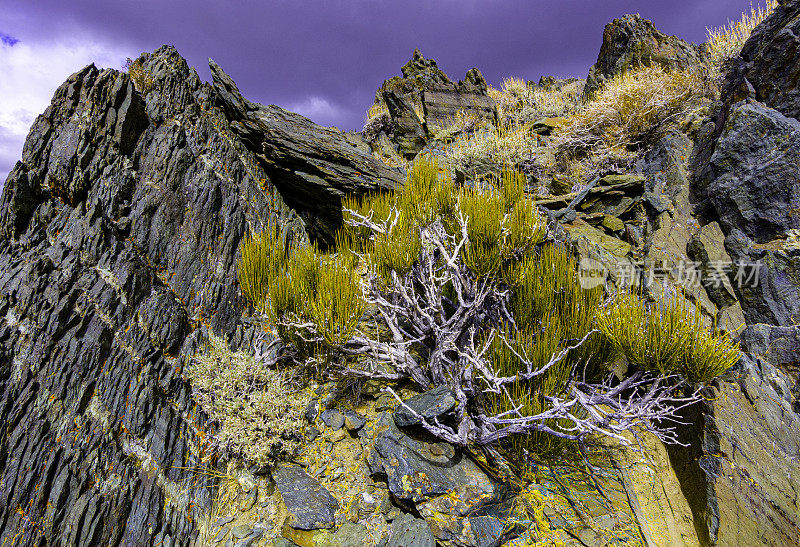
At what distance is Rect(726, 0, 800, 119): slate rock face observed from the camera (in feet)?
13.4

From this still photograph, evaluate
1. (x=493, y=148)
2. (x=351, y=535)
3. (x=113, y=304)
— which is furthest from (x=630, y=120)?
(x=113, y=304)

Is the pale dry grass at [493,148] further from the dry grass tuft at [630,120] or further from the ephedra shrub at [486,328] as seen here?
the ephedra shrub at [486,328]

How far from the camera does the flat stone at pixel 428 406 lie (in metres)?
2.92

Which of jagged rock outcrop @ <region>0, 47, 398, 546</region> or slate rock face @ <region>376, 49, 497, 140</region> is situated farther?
slate rock face @ <region>376, 49, 497, 140</region>

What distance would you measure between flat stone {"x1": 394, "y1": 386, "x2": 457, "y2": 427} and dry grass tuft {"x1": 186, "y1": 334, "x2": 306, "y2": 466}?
1.10 meters

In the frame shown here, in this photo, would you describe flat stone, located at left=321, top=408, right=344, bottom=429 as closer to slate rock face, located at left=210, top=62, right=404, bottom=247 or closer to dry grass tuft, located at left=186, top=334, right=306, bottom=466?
dry grass tuft, located at left=186, top=334, right=306, bottom=466

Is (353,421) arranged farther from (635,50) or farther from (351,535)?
(635,50)

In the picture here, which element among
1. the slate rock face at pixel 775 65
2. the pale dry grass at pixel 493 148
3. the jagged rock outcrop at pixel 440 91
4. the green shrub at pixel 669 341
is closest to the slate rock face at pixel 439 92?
the jagged rock outcrop at pixel 440 91

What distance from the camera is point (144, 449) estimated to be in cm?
284

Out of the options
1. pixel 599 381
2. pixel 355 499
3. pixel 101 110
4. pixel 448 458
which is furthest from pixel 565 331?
pixel 101 110

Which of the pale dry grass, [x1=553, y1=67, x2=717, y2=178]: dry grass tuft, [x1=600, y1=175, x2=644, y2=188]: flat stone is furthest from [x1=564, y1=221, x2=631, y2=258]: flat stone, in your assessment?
the pale dry grass

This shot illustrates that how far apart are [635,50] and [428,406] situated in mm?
12679

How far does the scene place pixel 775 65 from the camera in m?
4.27

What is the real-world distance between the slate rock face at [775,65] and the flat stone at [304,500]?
22.1 ft
